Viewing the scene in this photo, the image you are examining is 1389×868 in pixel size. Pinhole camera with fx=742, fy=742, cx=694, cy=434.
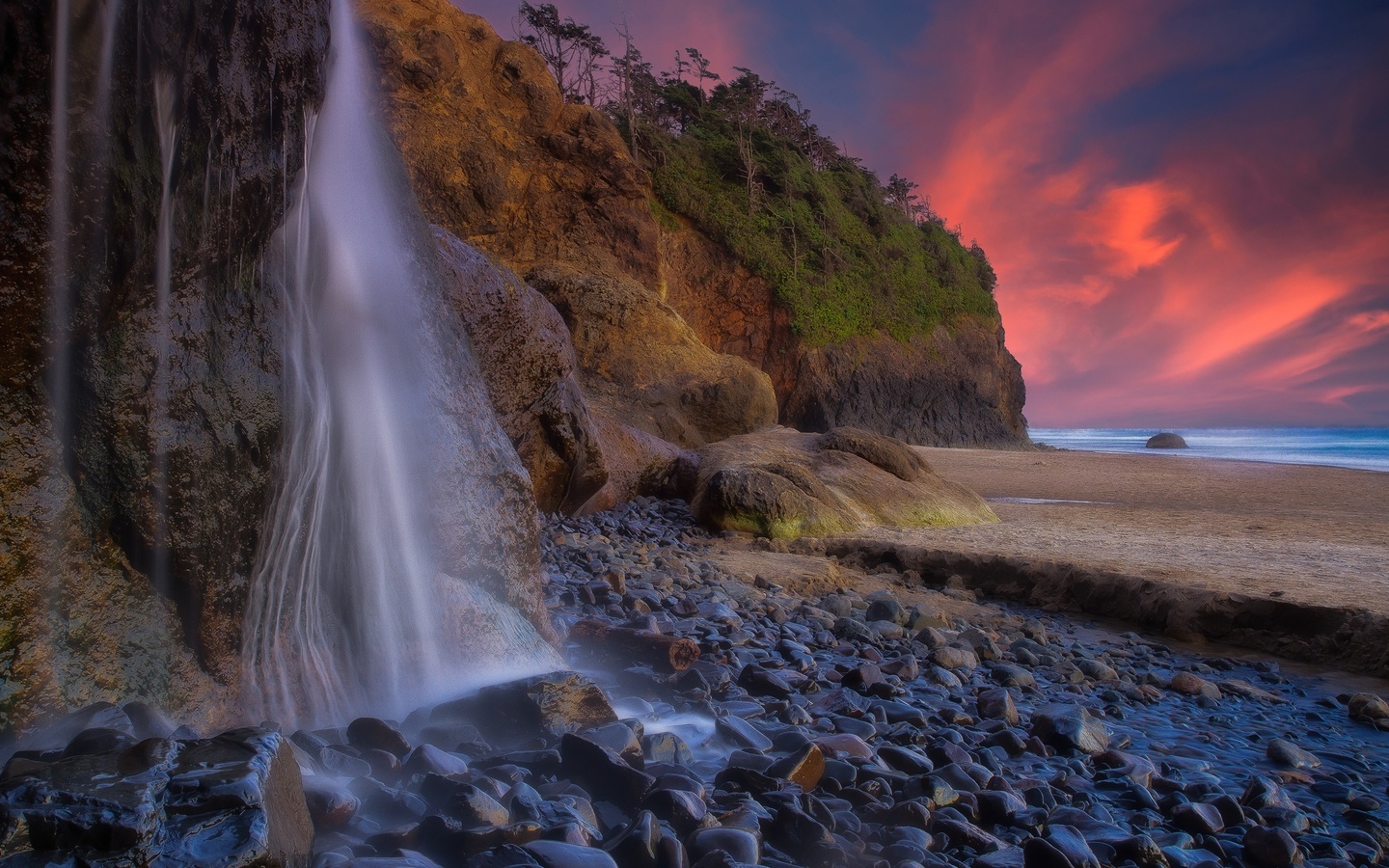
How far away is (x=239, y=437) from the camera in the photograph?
2537 mm

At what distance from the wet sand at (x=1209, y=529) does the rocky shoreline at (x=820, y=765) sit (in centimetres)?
142

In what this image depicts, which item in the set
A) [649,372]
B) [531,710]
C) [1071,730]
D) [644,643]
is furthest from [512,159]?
[1071,730]

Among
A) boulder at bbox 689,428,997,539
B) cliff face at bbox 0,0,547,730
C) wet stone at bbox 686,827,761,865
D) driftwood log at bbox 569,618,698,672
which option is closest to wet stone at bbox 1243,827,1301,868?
wet stone at bbox 686,827,761,865

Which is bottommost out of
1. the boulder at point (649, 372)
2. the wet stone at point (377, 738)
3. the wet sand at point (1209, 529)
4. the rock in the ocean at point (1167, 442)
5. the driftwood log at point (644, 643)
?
the wet stone at point (377, 738)

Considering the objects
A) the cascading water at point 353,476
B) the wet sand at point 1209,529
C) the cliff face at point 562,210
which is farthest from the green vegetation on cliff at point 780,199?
the cascading water at point 353,476

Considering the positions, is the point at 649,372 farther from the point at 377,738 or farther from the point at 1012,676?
the point at 377,738

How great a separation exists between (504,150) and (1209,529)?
529 inches

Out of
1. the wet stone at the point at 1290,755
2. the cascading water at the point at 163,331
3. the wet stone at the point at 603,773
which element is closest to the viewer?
the wet stone at the point at 603,773

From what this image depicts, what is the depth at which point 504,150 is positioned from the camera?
48.8ft

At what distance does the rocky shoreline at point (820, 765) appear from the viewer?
71.6 inches

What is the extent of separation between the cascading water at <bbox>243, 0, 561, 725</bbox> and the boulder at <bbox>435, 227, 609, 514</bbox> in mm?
1354

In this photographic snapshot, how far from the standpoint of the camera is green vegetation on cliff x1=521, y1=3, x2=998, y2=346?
2419 cm

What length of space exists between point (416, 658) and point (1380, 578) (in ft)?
20.4

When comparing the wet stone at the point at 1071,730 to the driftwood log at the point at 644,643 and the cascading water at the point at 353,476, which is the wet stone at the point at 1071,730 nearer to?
the driftwood log at the point at 644,643
